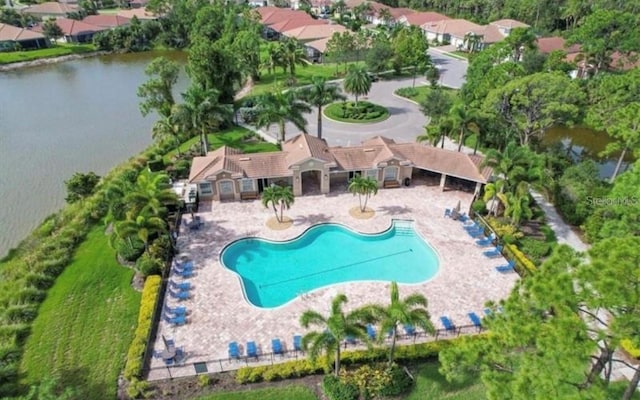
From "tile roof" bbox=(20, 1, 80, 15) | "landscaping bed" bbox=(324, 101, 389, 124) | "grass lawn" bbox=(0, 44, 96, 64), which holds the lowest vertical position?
"landscaping bed" bbox=(324, 101, 389, 124)

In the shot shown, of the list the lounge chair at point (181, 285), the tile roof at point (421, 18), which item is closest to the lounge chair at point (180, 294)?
the lounge chair at point (181, 285)

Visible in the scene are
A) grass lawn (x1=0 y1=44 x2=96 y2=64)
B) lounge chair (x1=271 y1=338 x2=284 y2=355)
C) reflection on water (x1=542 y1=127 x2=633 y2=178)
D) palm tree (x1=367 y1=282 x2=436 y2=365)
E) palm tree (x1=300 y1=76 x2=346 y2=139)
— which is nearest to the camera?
palm tree (x1=367 y1=282 x2=436 y2=365)

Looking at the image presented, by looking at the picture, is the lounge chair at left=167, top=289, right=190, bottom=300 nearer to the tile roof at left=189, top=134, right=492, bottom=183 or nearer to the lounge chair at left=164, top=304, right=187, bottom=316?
the lounge chair at left=164, top=304, right=187, bottom=316

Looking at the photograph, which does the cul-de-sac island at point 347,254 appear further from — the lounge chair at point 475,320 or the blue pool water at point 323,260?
the lounge chair at point 475,320

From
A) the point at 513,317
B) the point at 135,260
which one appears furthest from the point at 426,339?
the point at 135,260

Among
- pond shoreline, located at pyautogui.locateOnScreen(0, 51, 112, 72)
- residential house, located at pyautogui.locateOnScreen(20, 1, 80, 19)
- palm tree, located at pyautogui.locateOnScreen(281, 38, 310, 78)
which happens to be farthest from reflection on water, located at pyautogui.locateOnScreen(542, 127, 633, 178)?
residential house, located at pyautogui.locateOnScreen(20, 1, 80, 19)

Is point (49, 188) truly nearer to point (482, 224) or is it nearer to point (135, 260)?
point (135, 260)
